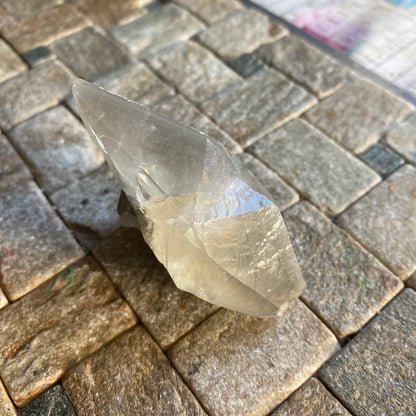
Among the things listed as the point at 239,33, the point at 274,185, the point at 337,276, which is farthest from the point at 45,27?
the point at 337,276

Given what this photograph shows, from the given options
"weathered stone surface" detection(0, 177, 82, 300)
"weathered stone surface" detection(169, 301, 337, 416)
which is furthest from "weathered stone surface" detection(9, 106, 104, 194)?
"weathered stone surface" detection(169, 301, 337, 416)

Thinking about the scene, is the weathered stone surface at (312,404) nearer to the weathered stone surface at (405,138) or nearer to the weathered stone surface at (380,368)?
the weathered stone surface at (380,368)

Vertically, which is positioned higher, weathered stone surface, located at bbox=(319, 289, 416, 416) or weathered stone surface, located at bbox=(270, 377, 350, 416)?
weathered stone surface, located at bbox=(319, 289, 416, 416)

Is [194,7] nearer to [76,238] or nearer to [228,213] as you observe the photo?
[76,238]

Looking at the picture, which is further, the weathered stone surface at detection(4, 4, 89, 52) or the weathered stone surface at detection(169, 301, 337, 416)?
the weathered stone surface at detection(4, 4, 89, 52)

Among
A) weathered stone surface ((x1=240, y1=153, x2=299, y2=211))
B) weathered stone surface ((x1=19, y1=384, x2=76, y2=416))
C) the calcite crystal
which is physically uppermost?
the calcite crystal

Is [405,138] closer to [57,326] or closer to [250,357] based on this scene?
[250,357]

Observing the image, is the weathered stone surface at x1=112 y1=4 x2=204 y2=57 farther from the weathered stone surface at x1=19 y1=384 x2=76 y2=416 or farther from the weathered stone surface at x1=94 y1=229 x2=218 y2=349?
the weathered stone surface at x1=19 y1=384 x2=76 y2=416
